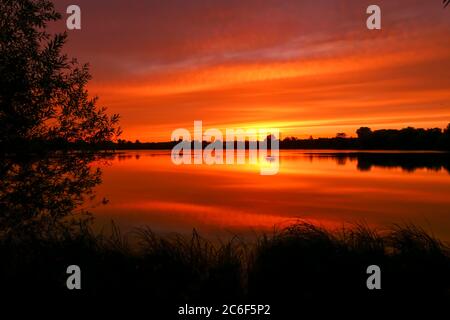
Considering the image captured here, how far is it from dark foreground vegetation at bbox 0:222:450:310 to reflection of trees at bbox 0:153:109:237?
376 mm

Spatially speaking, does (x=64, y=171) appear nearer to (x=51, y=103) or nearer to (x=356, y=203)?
(x=51, y=103)

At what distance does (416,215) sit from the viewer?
28531 millimetres

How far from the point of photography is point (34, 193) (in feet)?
35.6

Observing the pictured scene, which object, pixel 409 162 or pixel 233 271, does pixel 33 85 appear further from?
pixel 409 162

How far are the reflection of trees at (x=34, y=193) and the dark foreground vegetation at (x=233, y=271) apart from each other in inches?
14.8

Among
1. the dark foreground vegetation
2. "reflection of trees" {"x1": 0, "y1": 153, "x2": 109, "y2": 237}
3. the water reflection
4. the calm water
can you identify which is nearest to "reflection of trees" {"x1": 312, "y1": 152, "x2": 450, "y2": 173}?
the water reflection

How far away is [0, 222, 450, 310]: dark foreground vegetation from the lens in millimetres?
9141

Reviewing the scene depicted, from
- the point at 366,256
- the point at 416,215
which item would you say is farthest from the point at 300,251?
the point at 416,215

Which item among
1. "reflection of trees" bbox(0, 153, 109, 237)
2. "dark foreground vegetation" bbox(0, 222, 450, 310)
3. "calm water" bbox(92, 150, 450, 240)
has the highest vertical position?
"reflection of trees" bbox(0, 153, 109, 237)

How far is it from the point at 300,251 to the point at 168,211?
2002cm

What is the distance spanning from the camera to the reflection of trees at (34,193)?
10672 mm

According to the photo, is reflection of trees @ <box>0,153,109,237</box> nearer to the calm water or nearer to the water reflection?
the water reflection

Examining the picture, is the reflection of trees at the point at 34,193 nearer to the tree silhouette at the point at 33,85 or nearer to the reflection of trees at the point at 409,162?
the tree silhouette at the point at 33,85

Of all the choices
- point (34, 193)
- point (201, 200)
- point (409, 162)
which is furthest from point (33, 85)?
point (409, 162)
